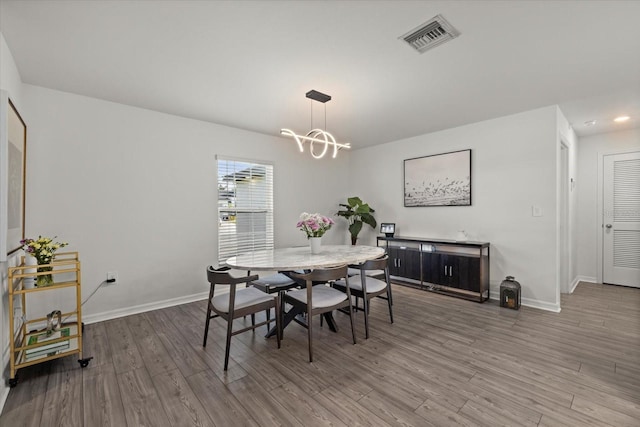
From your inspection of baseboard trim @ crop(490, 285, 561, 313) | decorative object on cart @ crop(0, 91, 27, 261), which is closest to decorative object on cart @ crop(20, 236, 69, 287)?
decorative object on cart @ crop(0, 91, 27, 261)

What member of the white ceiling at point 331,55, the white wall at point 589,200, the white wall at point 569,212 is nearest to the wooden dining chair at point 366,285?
the white ceiling at point 331,55

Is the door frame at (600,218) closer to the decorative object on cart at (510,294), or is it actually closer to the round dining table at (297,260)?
the decorative object on cart at (510,294)

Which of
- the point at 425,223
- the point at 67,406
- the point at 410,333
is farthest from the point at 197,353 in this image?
the point at 425,223

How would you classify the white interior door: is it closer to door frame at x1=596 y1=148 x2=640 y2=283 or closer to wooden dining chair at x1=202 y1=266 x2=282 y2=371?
door frame at x1=596 y1=148 x2=640 y2=283

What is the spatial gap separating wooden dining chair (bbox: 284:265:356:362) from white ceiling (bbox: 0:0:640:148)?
6.21 feet

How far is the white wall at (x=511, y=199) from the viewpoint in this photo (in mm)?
3592

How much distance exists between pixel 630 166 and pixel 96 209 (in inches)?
300

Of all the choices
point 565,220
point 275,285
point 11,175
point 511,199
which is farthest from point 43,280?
point 565,220

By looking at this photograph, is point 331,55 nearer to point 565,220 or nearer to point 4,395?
point 4,395

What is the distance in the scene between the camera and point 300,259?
2.92m

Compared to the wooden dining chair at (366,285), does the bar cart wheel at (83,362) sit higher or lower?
lower

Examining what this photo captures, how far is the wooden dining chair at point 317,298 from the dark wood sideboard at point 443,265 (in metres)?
2.11

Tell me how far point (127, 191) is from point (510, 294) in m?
5.01

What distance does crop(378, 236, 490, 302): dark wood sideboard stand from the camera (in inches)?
154
